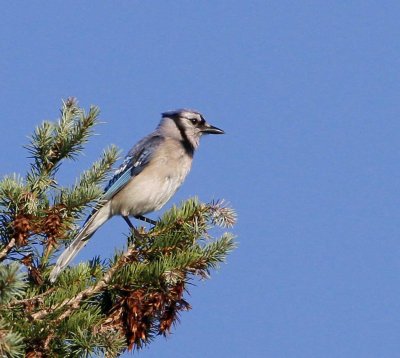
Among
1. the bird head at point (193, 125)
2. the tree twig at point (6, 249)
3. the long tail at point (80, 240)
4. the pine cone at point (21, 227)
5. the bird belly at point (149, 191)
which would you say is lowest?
the tree twig at point (6, 249)

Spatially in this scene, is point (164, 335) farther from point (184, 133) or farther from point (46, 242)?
point (184, 133)

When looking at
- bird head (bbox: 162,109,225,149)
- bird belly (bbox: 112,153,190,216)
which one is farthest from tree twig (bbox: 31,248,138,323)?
bird head (bbox: 162,109,225,149)

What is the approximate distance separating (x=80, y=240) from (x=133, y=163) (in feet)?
5.54

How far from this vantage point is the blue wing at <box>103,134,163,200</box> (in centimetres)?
648

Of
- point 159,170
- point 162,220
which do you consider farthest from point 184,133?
point 162,220

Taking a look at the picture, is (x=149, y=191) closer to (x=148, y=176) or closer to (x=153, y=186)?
(x=153, y=186)

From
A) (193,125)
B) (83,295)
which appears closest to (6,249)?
(83,295)

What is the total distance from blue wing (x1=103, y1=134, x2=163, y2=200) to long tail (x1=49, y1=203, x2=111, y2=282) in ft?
0.90

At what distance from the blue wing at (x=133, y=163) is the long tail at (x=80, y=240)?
274mm

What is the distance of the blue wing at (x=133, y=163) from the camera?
6484 mm

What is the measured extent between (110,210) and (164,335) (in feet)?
8.71

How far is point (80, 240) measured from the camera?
16.7 feet

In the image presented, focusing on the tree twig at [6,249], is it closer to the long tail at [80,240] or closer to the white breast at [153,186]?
the long tail at [80,240]

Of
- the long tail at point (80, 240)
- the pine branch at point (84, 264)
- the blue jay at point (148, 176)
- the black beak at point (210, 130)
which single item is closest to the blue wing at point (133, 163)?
the blue jay at point (148, 176)
